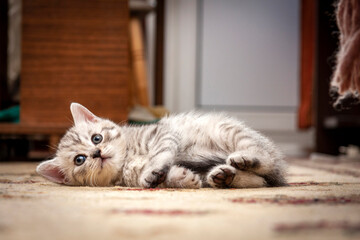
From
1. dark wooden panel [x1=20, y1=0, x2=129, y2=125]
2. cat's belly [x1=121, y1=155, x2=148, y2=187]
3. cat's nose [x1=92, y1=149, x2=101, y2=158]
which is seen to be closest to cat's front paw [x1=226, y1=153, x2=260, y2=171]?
cat's belly [x1=121, y1=155, x2=148, y2=187]

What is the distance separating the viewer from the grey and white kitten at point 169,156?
1245mm

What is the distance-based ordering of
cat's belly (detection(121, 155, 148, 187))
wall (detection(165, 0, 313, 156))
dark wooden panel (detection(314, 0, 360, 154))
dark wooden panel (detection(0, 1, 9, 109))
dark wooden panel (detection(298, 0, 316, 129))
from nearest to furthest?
1. cat's belly (detection(121, 155, 148, 187))
2. dark wooden panel (detection(0, 1, 9, 109))
3. dark wooden panel (detection(314, 0, 360, 154))
4. dark wooden panel (detection(298, 0, 316, 129))
5. wall (detection(165, 0, 313, 156))

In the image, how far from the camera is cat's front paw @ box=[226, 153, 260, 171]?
3.97 ft

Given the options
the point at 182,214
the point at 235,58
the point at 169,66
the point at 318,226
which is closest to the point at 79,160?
the point at 182,214

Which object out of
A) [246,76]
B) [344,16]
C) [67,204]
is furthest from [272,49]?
[67,204]

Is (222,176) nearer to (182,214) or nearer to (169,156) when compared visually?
(169,156)

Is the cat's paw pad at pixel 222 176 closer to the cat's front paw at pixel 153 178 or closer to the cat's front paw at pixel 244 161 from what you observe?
the cat's front paw at pixel 244 161

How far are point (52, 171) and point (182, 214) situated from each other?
74cm

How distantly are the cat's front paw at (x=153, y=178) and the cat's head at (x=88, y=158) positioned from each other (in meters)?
0.16

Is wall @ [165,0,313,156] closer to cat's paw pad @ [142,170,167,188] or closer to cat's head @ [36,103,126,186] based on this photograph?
cat's head @ [36,103,126,186]

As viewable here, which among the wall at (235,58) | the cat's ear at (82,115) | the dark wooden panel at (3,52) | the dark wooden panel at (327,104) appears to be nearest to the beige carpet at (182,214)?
the cat's ear at (82,115)

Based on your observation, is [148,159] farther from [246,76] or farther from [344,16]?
[246,76]

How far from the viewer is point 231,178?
1212 mm

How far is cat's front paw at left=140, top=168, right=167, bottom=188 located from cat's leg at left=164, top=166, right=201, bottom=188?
28mm
